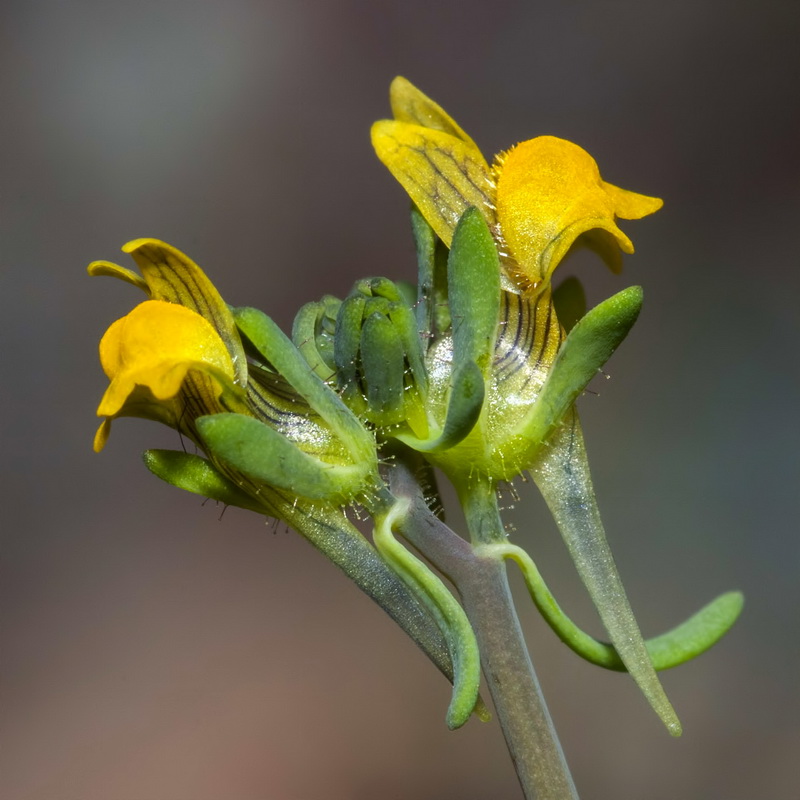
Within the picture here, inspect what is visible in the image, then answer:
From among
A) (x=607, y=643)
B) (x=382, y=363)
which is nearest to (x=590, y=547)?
(x=607, y=643)

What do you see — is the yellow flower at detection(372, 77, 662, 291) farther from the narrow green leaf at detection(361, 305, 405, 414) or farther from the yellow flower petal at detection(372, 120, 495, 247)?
the narrow green leaf at detection(361, 305, 405, 414)

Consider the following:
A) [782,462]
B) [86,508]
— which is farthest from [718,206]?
[86,508]

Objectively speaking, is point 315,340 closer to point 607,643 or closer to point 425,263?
point 425,263

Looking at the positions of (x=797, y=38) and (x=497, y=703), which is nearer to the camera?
(x=497, y=703)

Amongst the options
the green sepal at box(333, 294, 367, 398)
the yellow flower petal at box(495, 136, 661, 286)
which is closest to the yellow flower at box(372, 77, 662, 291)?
the yellow flower petal at box(495, 136, 661, 286)

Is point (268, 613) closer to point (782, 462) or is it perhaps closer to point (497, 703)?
point (782, 462)

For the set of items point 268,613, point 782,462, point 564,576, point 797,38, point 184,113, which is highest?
point 797,38

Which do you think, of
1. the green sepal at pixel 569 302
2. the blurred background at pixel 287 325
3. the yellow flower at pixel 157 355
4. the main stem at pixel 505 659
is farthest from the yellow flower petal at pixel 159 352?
the blurred background at pixel 287 325

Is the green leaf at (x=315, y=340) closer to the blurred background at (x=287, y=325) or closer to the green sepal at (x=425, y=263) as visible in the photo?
the green sepal at (x=425, y=263)
